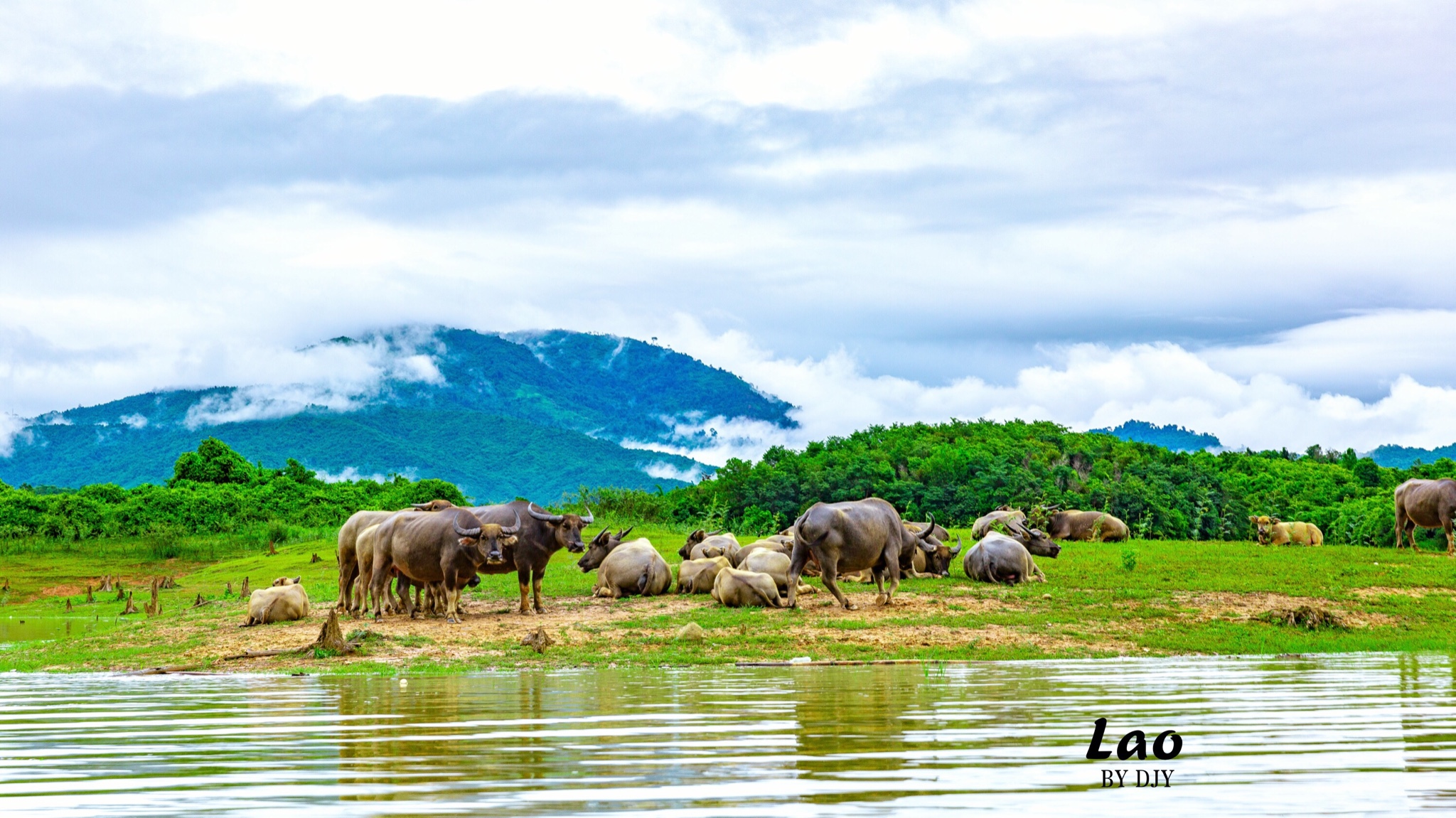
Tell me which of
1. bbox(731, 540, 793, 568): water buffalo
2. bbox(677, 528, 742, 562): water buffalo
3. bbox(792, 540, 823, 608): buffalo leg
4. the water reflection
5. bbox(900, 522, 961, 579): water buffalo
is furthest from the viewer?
bbox(677, 528, 742, 562): water buffalo

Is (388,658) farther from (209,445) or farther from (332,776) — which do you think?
(209,445)

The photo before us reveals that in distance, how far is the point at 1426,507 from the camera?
3472 centimetres

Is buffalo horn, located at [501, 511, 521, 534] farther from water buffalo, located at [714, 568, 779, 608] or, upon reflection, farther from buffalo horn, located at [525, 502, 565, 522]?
water buffalo, located at [714, 568, 779, 608]

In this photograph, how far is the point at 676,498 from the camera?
69500 mm

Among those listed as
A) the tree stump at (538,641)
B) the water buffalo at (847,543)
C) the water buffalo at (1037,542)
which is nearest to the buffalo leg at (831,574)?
the water buffalo at (847,543)

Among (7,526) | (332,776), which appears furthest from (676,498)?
(332,776)

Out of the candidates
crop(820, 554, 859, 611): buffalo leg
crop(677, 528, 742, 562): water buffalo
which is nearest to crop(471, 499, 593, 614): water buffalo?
crop(677, 528, 742, 562): water buffalo

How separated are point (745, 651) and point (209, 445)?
103m

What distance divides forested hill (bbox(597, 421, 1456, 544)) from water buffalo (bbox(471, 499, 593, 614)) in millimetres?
30124

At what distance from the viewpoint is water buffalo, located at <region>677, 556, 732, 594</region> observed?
85.0ft

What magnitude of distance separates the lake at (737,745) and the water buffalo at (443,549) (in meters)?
7.70

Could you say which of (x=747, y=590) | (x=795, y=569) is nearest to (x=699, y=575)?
(x=747, y=590)

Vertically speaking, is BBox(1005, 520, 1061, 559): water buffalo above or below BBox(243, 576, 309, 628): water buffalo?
above

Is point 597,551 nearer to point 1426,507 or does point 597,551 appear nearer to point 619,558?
point 619,558
